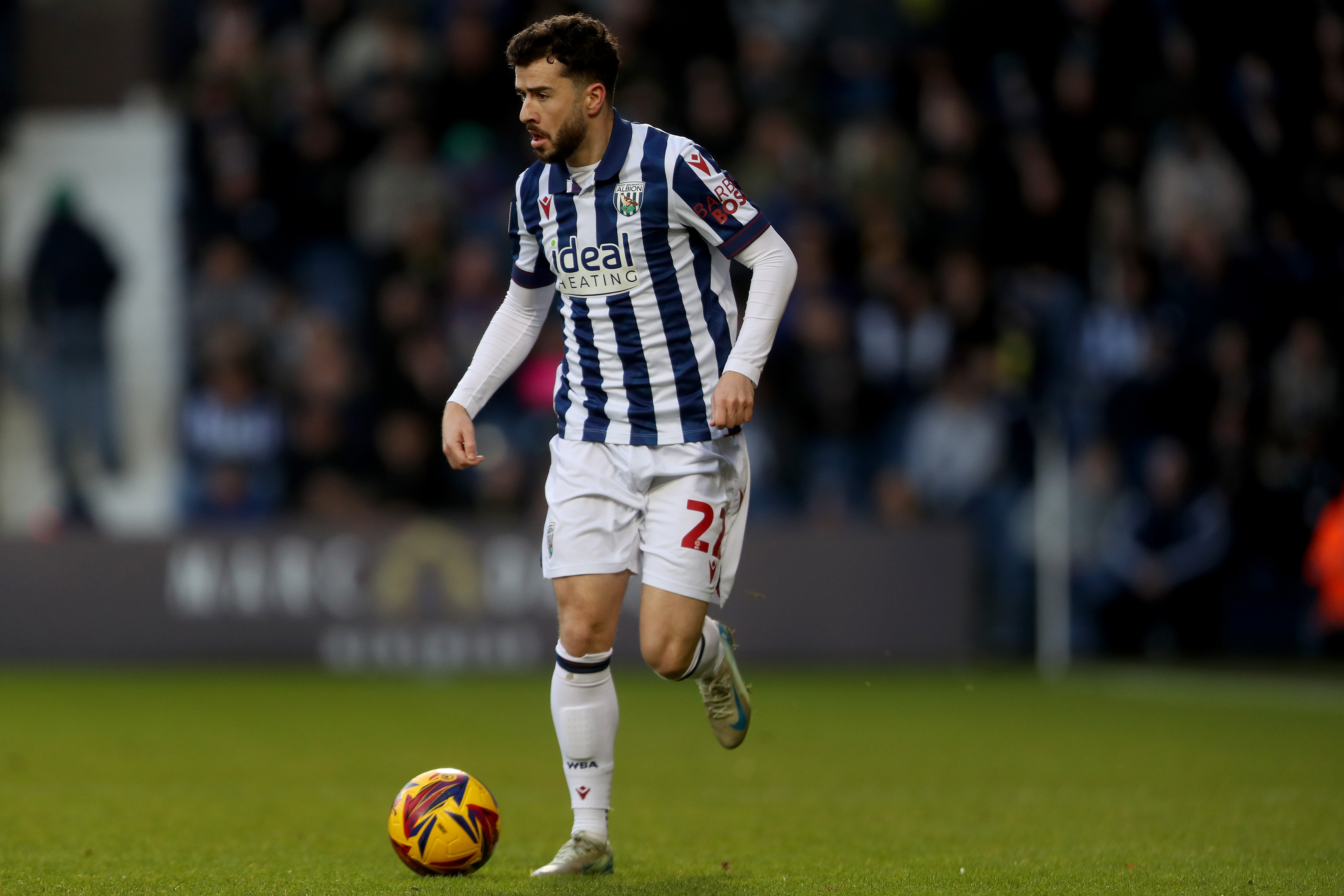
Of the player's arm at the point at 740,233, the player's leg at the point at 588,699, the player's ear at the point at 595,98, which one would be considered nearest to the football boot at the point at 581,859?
the player's leg at the point at 588,699

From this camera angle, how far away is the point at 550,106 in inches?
184

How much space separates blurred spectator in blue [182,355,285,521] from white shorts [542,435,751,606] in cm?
808

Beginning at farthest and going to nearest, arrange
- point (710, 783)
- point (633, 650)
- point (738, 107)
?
point (738, 107), point (633, 650), point (710, 783)

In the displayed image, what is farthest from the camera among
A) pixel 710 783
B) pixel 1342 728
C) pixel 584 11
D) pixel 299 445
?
pixel 584 11

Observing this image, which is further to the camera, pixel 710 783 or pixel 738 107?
pixel 738 107

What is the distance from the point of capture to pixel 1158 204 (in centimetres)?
1418

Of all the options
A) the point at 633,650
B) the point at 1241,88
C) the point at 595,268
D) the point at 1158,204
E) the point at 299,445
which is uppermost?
the point at 1241,88

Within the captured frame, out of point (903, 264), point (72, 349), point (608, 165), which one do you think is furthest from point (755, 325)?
point (72, 349)

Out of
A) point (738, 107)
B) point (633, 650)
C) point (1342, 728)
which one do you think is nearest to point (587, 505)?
point (1342, 728)

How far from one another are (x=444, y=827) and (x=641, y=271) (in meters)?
1.61

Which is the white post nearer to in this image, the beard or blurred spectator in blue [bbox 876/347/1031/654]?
blurred spectator in blue [bbox 876/347/1031/654]

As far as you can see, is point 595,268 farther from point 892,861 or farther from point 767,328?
point 892,861

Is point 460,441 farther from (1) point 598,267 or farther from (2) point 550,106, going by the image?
(2) point 550,106

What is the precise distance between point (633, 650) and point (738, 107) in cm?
484
